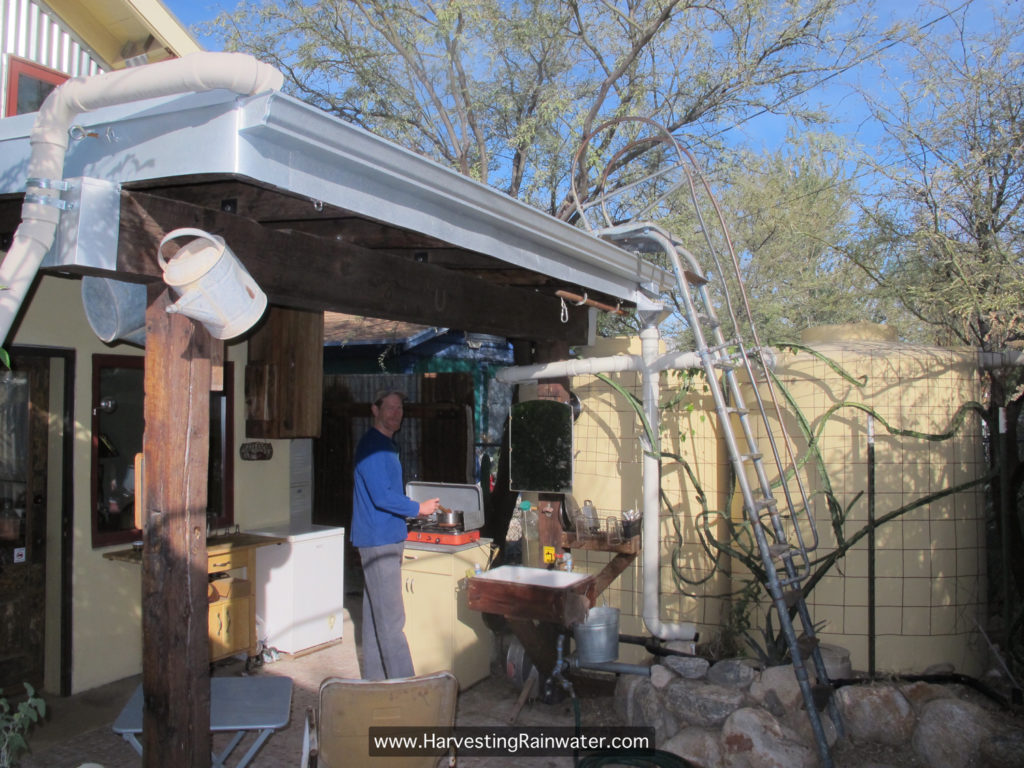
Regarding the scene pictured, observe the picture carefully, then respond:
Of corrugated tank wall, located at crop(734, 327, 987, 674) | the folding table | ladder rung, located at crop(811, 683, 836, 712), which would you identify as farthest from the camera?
corrugated tank wall, located at crop(734, 327, 987, 674)

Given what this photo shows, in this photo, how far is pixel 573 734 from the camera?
440 cm

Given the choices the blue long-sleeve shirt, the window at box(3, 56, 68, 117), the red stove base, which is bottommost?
the red stove base

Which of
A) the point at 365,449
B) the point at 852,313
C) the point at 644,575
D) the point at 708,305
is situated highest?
the point at 852,313

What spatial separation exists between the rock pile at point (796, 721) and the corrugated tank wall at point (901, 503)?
332mm

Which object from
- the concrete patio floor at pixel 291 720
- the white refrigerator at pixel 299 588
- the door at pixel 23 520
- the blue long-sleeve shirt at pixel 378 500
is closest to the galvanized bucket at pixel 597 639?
the concrete patio floor at pixel 291 720

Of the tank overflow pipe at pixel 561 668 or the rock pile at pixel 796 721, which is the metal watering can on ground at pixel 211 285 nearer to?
the tank overflow pipe at pixel 561 668

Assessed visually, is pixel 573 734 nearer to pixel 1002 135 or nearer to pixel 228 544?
pixel 228 544

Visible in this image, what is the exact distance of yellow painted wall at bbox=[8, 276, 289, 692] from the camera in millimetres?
4836

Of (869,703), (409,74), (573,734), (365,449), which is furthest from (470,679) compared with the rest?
(409,74)

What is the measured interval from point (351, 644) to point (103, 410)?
2557mm

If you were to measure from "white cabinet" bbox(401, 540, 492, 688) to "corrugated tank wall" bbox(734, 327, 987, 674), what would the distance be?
2.20 m

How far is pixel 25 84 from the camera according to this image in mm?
5379

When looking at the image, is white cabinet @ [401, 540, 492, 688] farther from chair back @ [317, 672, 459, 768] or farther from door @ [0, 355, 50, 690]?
door @ [0, 355, 50, 690]

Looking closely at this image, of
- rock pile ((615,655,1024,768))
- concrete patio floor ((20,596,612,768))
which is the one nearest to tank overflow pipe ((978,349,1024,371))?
rock pile ((615,655,1024,768))
